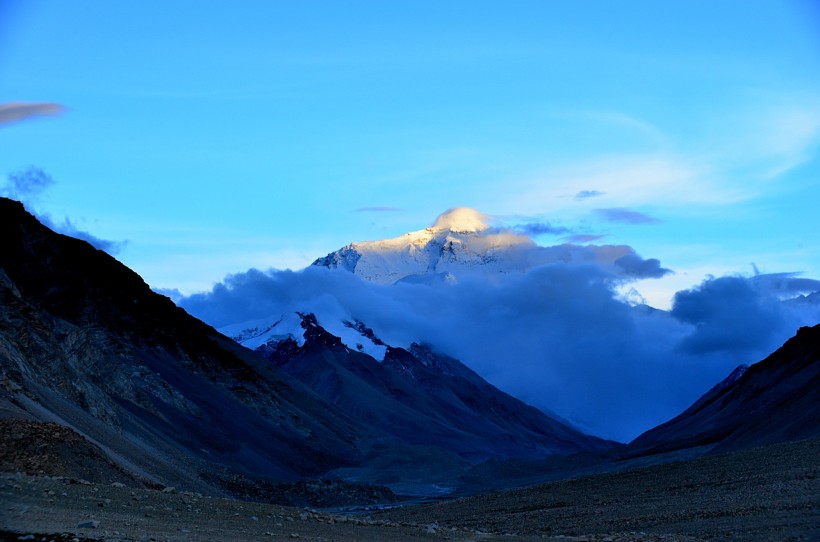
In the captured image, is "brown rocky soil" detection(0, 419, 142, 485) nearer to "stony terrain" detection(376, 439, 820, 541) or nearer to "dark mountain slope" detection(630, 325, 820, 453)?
"stony terrain" detection(376, 439, 820, 541)

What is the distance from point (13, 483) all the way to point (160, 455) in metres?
52.7

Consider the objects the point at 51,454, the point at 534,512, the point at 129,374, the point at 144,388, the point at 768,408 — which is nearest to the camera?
the point at 51,454

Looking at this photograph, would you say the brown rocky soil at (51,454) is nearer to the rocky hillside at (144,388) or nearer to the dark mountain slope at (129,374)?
the rocky hillside at (144,388)

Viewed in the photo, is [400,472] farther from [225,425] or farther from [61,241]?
[61,241]

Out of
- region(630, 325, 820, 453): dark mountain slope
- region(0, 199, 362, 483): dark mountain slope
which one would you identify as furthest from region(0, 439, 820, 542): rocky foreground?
region(630, 325, 820, 453): dark mountain slope

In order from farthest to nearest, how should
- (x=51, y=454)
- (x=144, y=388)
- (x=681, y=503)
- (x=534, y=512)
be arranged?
(x=144, y=388) < (x=534, y=512) < (x=681, y=503) < (x=51, y=454)

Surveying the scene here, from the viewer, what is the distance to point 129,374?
10981 centimetres

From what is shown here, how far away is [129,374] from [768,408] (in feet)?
236

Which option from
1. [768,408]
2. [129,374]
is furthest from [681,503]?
[768,408]

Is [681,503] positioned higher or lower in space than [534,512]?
higher

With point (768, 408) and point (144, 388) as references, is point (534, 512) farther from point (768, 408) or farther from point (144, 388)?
point (768, 408)

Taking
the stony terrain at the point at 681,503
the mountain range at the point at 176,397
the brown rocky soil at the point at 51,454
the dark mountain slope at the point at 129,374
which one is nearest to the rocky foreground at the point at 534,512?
the stony terrain at the point at 681,503

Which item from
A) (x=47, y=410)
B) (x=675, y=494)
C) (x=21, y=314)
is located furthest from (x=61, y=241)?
(x=675, y=494)

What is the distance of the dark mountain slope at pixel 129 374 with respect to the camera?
7331cm
